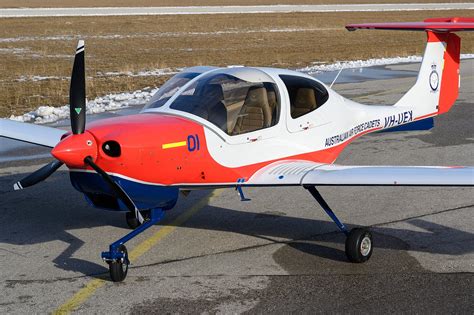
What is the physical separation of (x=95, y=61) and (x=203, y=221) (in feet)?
73.8

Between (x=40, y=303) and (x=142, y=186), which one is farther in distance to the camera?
(x=142, y=186)

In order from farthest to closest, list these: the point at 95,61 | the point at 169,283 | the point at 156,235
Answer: the point at 95,61
the point at 156,235
the point at 169,283

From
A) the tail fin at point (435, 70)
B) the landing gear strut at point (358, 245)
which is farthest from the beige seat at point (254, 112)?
the tail fin at point (435, 70)

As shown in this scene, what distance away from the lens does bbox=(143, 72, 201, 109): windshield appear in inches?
360

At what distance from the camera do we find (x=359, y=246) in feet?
27.6

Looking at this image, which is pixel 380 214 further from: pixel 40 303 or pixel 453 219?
pixel 40 303

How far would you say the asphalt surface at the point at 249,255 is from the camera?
24.5 ft

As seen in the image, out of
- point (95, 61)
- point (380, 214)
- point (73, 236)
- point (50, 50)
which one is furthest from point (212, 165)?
point (50, 50)

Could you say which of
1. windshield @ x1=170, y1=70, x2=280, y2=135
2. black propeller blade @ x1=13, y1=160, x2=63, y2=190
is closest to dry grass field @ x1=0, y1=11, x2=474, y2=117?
black propeller blade @ x1=13, y1=160, x2=63, y2=190

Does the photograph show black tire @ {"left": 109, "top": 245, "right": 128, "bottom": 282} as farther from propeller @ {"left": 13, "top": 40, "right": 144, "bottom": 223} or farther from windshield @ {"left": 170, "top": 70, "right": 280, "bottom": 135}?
windshield @ {"left": 170, "top": 70, "right": 280, "bottom": 135}

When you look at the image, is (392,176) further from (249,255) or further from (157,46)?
(157,46)

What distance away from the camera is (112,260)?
7910mm

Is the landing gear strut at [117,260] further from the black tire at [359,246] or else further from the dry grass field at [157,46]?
the dry grass field at [157,46]

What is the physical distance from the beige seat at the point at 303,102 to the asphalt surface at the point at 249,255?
4.44 feet
